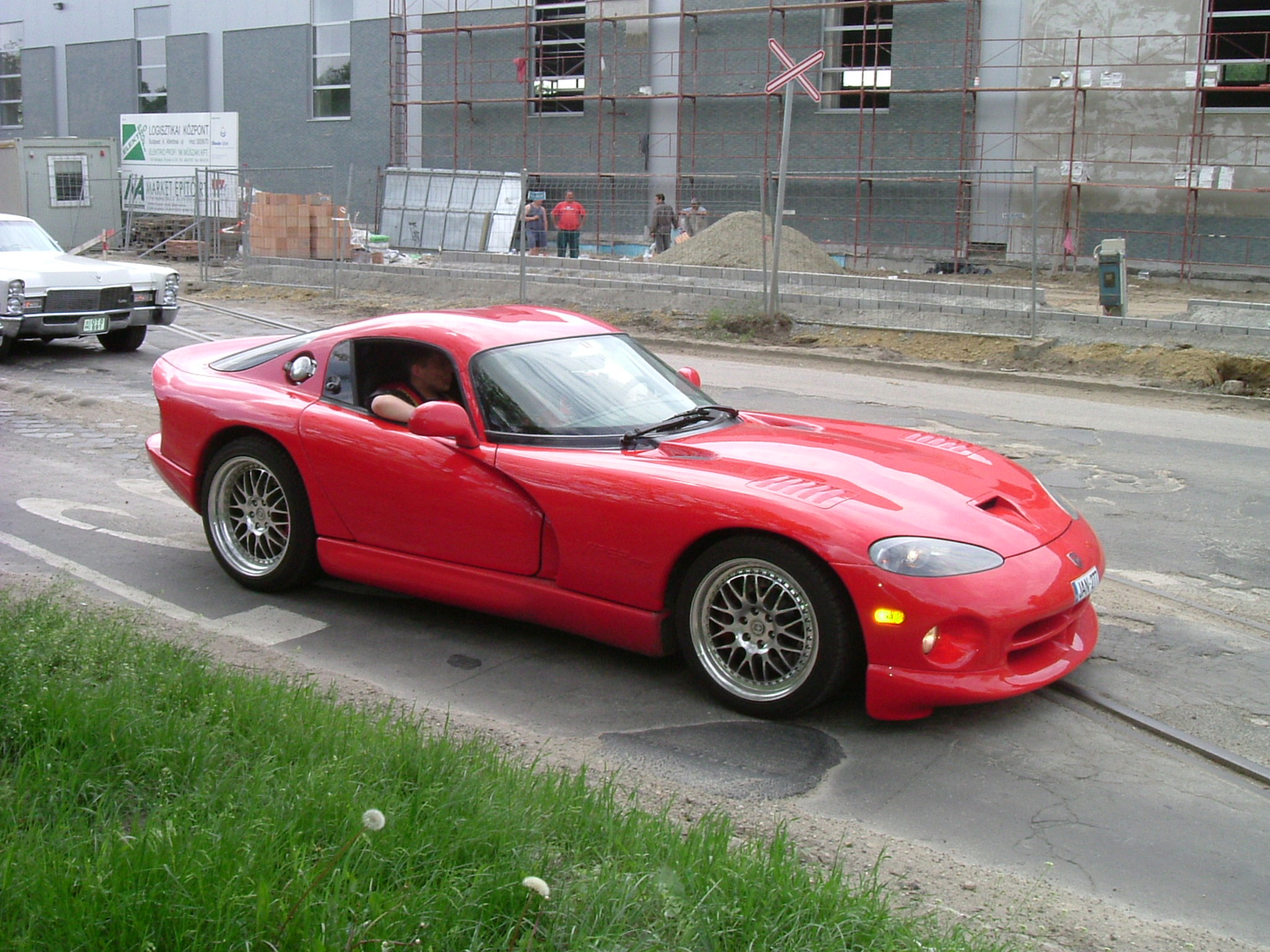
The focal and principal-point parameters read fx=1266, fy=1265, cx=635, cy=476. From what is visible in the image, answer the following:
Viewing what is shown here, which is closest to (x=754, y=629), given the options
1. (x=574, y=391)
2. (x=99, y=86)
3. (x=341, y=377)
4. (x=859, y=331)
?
(x=574, y=391)

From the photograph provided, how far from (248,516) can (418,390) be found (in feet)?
3.66

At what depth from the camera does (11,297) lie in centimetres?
1322

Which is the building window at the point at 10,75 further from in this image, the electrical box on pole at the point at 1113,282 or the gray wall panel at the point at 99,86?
the electrical box on pole at the point at 1113,282

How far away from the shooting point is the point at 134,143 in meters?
40.7

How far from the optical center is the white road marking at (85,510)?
22.5 ft

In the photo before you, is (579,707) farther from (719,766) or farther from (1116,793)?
(1116,793)

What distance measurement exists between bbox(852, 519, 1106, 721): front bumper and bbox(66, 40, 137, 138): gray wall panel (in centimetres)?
4407

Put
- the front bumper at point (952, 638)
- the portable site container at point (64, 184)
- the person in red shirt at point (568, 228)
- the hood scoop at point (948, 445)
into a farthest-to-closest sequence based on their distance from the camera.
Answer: the portable site container at point (64, 184) < the person in red shirt at point (568, 228) < the hood scoop at point (948, 445) < the front bumper at point (952, 638)

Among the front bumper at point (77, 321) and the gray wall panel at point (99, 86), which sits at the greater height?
the gray wall panel at point (99, 86)

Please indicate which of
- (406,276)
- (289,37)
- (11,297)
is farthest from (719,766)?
(289,37)

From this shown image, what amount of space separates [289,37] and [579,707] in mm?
38116

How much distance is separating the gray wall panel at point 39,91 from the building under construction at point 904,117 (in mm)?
16811

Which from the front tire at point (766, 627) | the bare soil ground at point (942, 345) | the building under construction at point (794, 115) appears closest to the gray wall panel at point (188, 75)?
the building under construction at point (794, 115)

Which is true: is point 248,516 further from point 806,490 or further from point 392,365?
point 806,490
